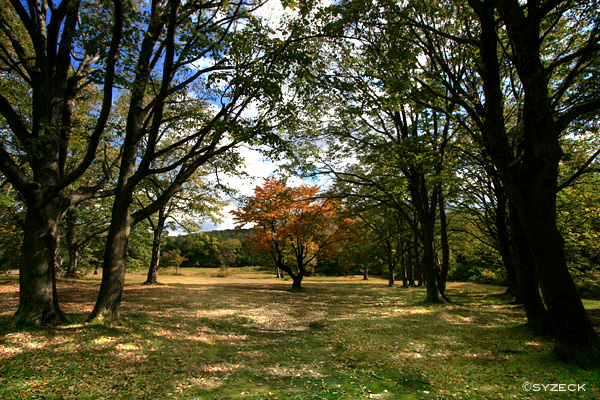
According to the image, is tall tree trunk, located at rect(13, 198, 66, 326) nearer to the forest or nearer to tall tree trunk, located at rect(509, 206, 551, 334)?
the forest

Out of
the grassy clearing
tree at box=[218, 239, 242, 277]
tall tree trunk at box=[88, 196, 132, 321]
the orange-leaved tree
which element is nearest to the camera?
the grassy clearing

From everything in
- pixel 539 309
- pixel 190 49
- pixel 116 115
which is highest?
pixel 116 115

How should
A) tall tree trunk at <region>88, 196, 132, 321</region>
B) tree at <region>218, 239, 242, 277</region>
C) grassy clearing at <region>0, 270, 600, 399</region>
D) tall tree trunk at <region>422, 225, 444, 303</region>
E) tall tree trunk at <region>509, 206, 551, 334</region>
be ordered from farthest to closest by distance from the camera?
tree at <region>218, 239, 242, 277</region>, tall tree trunk at <region>422, 225, 444, 303</region>, tall tree trunk at <region>509, 206, 551, 334</region>, tall tree trunk at <region>88, 196, 132, 321</region>, grassy clearing at <region>0, 270, 600, 399</region>

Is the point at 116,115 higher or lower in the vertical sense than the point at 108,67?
higher

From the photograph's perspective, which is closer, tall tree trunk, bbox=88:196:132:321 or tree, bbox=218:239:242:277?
tall tree trunk, bbox=88:196:132:321

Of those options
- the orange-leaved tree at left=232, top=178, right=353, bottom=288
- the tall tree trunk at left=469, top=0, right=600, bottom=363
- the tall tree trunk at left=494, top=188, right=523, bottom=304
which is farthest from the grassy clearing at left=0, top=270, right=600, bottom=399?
the orange-leaved tree at left=232, top=178, right=353, bottom=288

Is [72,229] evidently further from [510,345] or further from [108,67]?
[510,345]

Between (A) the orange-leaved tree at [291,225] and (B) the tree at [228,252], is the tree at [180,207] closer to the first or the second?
(A) the orange-leaved tree at [291,225]

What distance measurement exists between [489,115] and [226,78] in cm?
677

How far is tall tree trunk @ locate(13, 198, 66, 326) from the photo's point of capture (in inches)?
262

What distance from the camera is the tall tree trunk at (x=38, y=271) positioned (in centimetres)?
666

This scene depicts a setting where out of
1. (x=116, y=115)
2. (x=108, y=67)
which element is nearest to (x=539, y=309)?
(x=108, y=67)

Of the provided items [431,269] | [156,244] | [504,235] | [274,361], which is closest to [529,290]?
[431,269]

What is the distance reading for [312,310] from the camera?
514 inches
